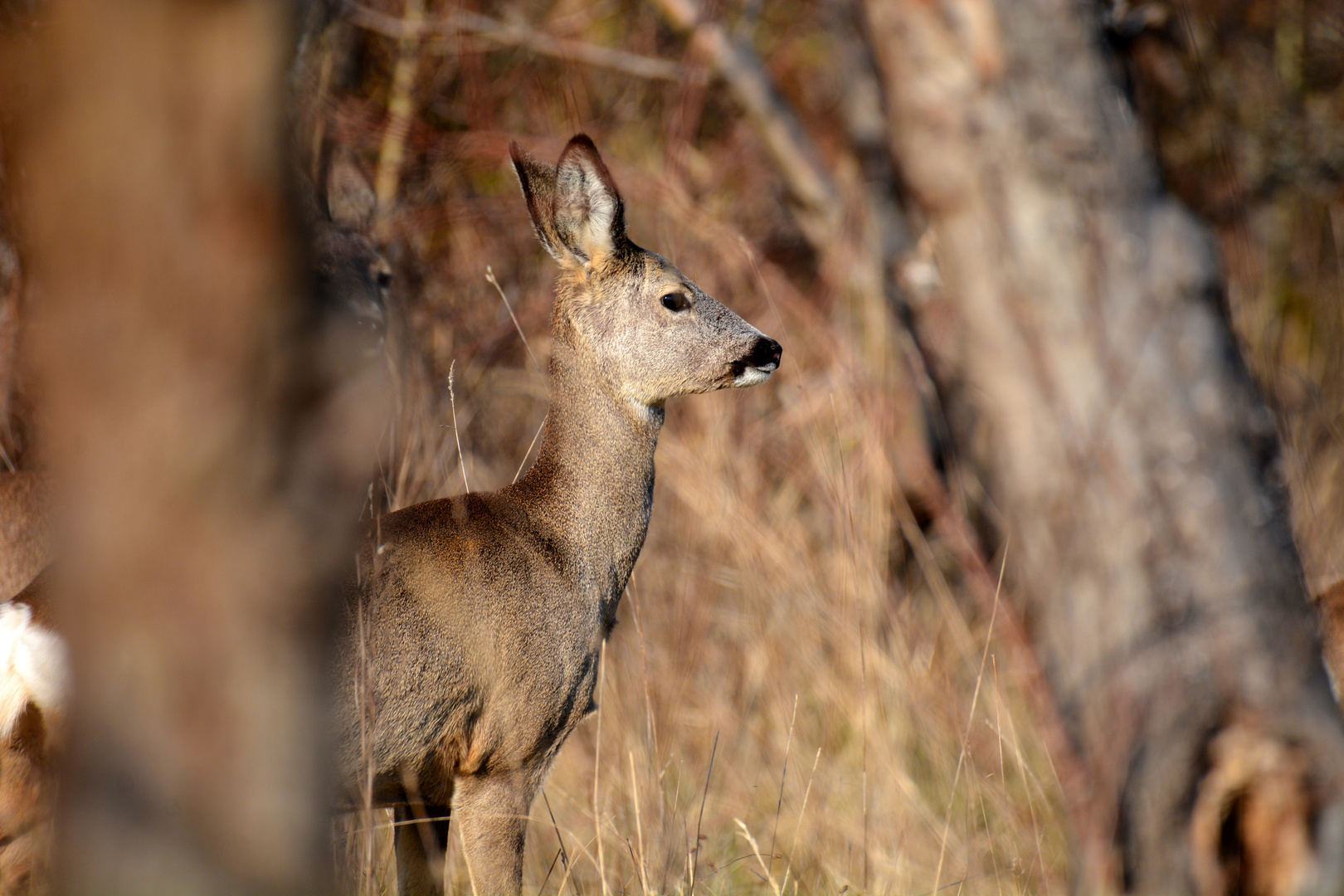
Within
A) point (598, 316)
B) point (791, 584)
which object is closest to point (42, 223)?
point (598, 316)

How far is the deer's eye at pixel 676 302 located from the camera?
368 cm

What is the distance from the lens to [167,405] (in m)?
0.98

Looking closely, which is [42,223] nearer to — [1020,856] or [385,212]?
[1020,856]

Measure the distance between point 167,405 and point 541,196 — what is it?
270 cm

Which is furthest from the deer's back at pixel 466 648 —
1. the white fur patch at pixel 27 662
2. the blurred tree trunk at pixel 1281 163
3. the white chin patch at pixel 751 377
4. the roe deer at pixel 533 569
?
the blurred tree trunk at pixel 1281 163

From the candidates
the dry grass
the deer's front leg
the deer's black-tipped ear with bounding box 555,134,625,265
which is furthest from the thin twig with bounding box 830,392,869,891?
the deer's front leg

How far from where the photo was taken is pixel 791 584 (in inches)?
172

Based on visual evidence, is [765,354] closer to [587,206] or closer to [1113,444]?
[587,206]

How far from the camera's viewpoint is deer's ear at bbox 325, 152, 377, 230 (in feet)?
Answer: 14.4

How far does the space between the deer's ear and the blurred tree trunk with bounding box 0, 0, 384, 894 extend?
3.40 metres

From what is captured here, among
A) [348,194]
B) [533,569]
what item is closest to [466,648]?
[533,569]

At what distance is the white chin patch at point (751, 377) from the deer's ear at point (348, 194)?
1682mm

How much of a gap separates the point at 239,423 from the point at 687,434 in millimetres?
4849

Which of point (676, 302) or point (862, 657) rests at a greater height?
point (676, 302)
